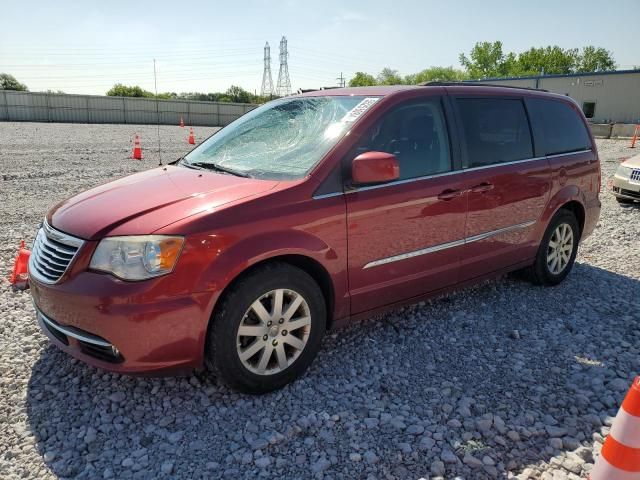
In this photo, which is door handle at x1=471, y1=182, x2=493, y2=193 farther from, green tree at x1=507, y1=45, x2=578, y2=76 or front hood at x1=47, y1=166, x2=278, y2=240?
green tree at x1=507, y1=45, x2=578, y2=76

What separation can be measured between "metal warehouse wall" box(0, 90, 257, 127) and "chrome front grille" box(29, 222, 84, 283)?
34750 millimetres

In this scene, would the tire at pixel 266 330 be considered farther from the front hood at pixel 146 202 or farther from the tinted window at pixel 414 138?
the tinted window at pixel 414 138

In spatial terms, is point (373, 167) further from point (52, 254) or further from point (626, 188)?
point (626, 188)

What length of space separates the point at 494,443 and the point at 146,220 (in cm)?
225

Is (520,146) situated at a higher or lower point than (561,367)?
higher

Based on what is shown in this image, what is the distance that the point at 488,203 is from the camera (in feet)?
13.6

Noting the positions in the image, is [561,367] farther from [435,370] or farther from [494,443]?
[494,443]

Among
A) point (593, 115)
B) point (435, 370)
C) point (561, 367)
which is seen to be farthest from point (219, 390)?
point (593, 115)

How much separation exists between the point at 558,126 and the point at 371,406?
11.5 ft

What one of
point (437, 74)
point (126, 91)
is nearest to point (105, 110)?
point (126, 91)

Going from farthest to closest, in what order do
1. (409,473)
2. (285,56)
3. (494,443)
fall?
1. (285,56)
2. (494,443)
3. (409,473)

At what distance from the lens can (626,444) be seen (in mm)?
2109

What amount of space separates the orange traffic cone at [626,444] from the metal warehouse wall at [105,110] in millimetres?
36400

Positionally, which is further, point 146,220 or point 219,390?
→ point 219,390
